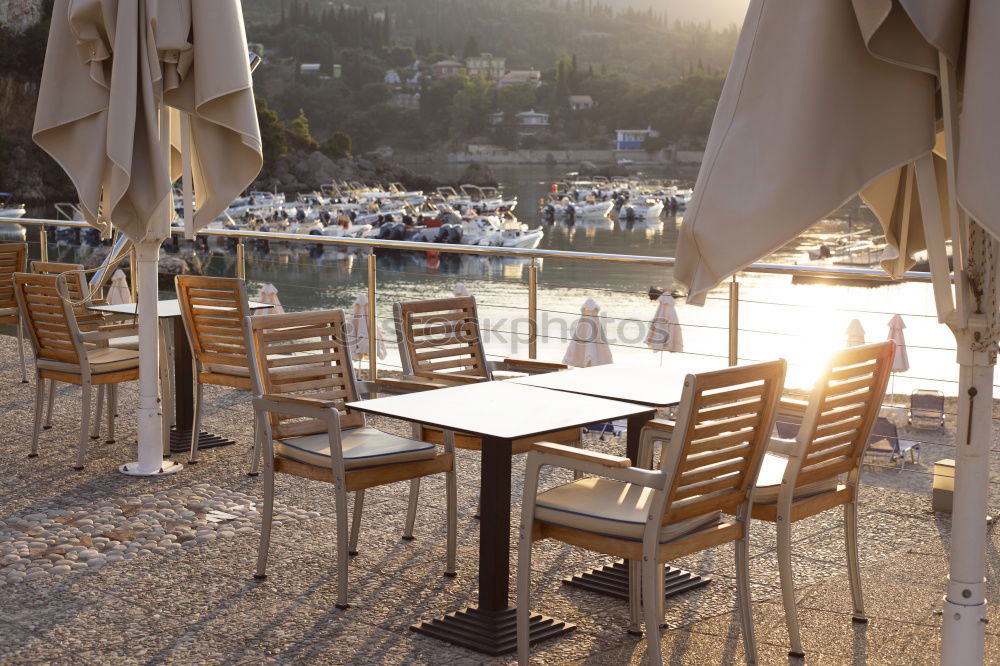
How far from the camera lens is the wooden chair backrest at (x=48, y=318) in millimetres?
5113

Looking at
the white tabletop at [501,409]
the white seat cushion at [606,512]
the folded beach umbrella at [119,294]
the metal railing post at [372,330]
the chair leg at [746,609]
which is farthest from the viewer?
the folded beach umbrella at [119,294]

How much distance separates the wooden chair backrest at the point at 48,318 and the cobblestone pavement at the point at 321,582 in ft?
1.80

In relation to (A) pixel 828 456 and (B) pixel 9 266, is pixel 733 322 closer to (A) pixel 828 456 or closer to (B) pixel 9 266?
(A) pixel 828 456

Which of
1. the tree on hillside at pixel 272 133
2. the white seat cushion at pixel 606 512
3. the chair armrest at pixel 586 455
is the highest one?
the tree on hillside at pixel 272 133

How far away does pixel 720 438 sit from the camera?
9.45 ft

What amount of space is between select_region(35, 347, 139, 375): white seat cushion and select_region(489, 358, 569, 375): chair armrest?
1.90 meters

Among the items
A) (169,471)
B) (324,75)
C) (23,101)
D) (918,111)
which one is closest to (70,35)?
(169,471)

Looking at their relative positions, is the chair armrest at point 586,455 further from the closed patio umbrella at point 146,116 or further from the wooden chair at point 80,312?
the wooden chair at point 80,312

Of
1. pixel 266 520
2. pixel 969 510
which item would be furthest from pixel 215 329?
pixel 969 510

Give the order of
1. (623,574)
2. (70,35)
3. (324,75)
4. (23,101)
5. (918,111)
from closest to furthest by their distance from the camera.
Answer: (918,111) < (623,574) < (70,35) < (23,101) < (324,75)

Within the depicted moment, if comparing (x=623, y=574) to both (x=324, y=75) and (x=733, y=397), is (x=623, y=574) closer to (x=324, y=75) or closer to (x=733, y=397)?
(x=733, y=397)

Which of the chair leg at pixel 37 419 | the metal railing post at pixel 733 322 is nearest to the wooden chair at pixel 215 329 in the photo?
the chair leg at pixel 37 419

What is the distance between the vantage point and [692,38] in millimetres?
65500

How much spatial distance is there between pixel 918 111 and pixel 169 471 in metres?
3.89
